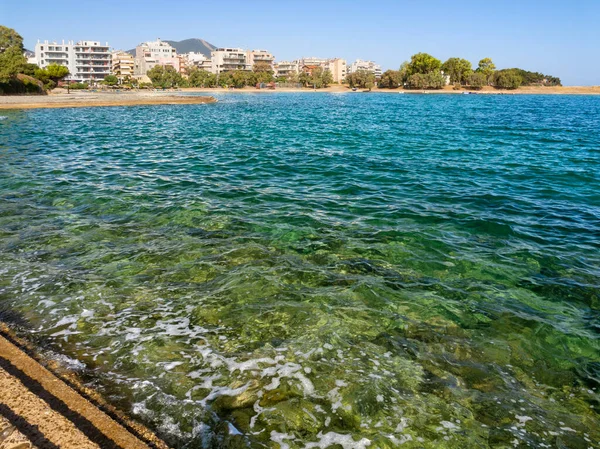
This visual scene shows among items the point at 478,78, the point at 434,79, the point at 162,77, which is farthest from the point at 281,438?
the point at 478,78

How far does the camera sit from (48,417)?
12.0 ft

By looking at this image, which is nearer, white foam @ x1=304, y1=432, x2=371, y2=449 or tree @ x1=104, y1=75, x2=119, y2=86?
white foam @ x1=304, y1=432, x2=371, y2=449

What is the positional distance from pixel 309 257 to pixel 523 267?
511cm

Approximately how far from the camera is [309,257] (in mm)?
9781

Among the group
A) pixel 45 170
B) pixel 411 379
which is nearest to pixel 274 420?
pixel 411 379

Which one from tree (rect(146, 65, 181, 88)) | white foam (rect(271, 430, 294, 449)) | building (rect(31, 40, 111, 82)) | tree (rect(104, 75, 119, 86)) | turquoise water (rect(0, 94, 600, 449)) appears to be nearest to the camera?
white foam (rect(271, 430, 294, 449))

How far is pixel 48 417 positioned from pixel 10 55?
10049 cm

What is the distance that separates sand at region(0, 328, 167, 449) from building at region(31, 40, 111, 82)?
215 metres

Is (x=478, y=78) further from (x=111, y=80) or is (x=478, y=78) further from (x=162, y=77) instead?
(x=111, y=80)

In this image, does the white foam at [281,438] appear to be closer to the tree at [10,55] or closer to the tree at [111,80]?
the tree at [10,55]

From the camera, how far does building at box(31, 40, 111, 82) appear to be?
188 meters

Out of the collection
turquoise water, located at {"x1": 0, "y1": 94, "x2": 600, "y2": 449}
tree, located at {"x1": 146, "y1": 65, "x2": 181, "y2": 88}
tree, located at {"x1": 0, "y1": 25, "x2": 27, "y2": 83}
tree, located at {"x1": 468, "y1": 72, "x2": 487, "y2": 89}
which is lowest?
turquoise water, located at {"x1": 0, "y1": 94, "x2": 600, "y2": 449}

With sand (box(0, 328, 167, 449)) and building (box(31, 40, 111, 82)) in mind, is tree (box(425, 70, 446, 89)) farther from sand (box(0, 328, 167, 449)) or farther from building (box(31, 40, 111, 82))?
sand (box(0, 328, 167, 449))

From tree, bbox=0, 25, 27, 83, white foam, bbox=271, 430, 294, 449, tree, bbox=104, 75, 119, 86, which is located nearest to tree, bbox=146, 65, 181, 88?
tree, bbox=104, 75, 119, 86
